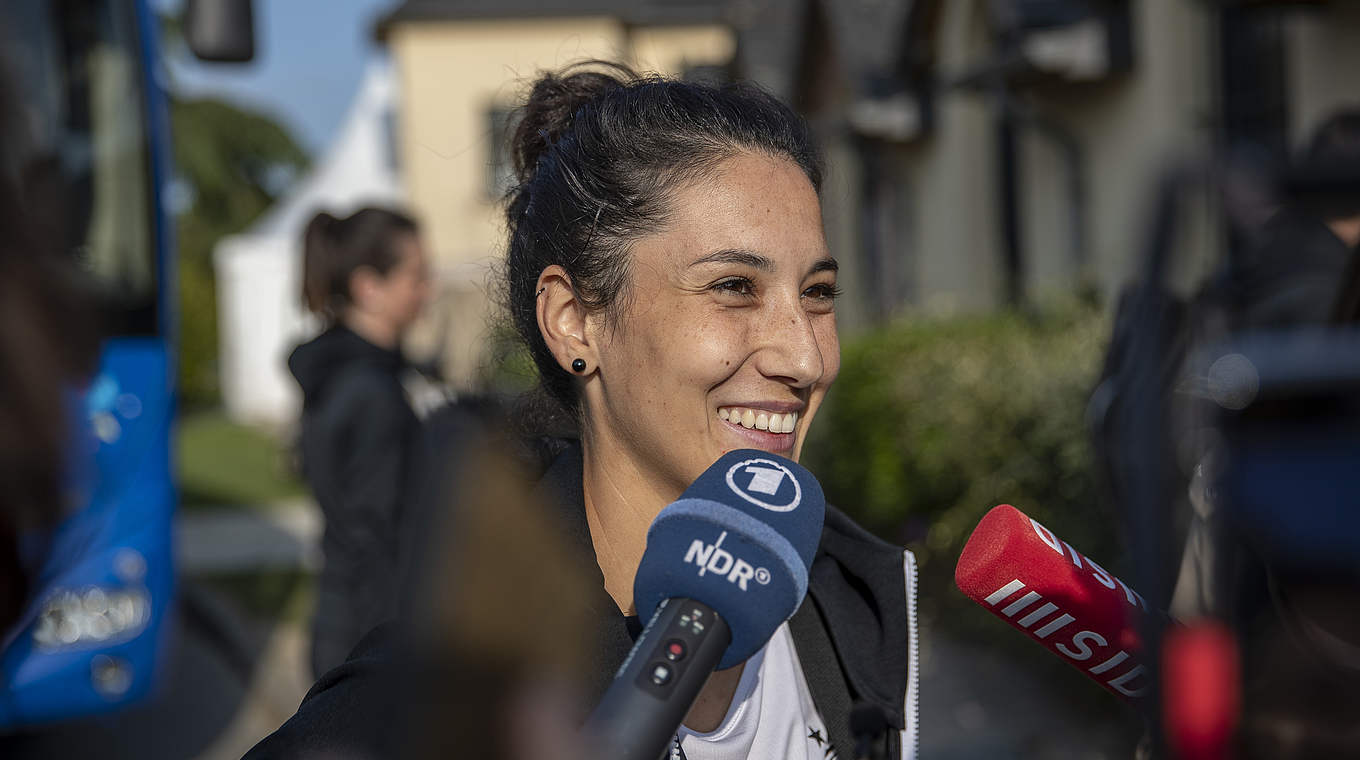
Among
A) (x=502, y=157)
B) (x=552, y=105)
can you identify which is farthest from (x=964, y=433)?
(x=552, y=105)

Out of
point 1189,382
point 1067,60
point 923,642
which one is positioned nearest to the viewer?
point 1189,382

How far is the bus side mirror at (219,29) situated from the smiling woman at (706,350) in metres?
3.90

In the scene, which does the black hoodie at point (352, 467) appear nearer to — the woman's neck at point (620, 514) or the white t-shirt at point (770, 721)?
the woman's neck at point (620, 514)

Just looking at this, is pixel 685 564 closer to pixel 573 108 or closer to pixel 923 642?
pixel 573 108

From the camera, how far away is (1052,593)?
1725mm

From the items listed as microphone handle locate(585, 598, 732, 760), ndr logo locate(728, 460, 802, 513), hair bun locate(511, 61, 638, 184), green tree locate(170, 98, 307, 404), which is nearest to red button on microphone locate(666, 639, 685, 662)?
microphone handle locate(585, 598, 732, 760)

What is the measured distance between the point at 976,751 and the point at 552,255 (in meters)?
4.20

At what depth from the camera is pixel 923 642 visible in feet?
24.0

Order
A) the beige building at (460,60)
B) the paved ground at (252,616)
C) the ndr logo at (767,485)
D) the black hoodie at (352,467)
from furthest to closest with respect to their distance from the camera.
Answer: the beige building at (460,60) < the paved ground at (252,616) < the black hoodie at (352,467) < the ndr logo at (767,485)

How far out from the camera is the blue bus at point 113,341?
5.39 meters

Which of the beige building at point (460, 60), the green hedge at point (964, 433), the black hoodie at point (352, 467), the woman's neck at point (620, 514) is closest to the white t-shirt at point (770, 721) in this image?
the woman's neck at point (620, 514)

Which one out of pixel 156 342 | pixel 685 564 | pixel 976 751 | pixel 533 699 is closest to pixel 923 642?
pixel 976 751

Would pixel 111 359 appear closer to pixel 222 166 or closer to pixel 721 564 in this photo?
pixel 721 564

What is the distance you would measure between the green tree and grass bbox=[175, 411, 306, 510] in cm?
2030
